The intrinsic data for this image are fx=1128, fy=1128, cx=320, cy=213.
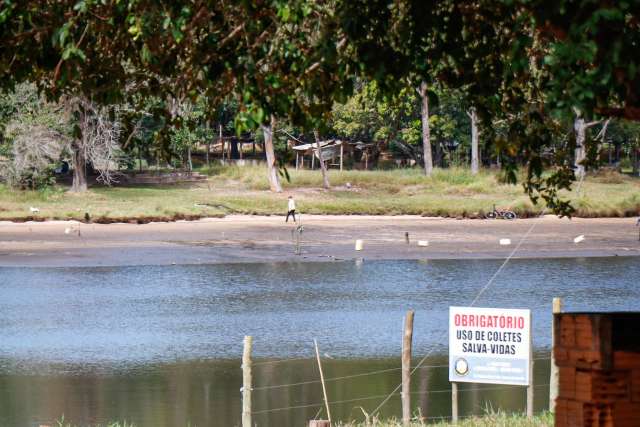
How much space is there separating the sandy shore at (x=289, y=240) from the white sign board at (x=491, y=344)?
2837 cm

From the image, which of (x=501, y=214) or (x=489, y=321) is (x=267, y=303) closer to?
(x=489, y=321)

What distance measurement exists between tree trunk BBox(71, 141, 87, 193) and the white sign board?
4494 centimetres

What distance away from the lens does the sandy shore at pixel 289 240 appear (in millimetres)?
43094

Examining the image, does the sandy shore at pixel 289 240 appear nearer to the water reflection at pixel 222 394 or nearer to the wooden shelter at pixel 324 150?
the water reflection at pixel 222 394

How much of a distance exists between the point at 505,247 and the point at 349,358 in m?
22.0

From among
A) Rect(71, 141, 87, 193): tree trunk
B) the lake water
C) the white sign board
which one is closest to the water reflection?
the lake water

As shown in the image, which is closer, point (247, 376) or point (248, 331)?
point (247, 376)

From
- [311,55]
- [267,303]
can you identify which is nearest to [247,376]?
[311,55]

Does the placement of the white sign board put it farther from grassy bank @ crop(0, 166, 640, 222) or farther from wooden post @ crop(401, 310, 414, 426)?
grassy bank @ crop(0, 166, 640, 222)

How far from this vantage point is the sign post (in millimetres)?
13898

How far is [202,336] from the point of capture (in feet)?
94.3

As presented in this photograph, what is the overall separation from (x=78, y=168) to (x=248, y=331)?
101ft

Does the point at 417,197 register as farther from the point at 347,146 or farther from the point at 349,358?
the point at 349,358

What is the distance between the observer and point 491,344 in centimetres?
1415
